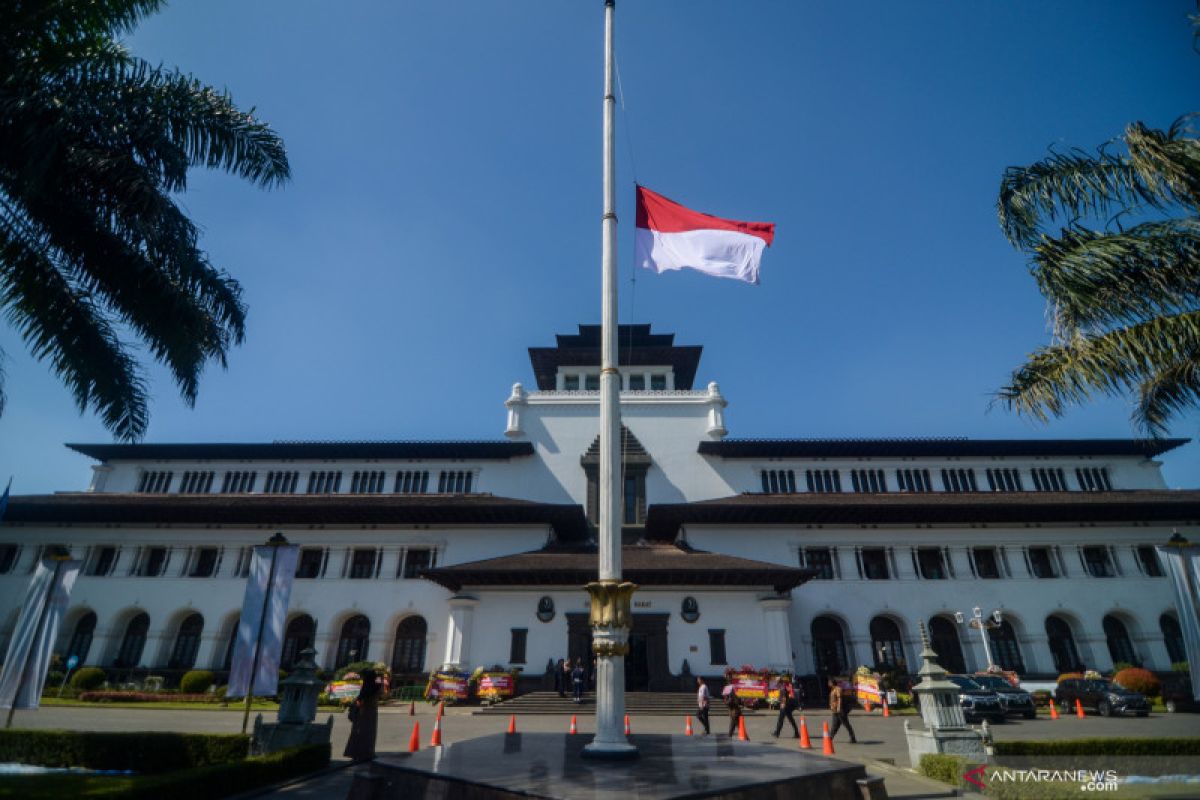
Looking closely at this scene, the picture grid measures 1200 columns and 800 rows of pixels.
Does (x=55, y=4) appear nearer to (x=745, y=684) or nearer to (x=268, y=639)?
(x=268, y=639)

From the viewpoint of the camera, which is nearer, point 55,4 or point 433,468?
point 55,4

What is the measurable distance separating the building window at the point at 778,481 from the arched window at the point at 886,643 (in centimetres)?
849

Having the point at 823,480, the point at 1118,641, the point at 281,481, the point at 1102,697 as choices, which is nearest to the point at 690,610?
the point at 823,480

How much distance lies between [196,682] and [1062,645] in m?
44.0

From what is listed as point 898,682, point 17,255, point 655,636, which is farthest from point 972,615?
point 17,255

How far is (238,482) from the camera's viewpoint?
37812 millimetres

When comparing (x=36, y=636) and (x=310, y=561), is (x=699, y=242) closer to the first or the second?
(x=36, y=636)

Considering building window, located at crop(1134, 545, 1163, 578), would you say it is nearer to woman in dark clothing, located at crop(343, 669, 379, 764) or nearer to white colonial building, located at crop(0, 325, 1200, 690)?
white colonial building, located at crop(0, 325, 1200, 690)

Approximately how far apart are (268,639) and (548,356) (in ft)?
103

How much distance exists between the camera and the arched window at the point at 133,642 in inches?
1251

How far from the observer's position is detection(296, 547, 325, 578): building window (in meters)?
32.5

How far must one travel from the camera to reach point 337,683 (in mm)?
25688

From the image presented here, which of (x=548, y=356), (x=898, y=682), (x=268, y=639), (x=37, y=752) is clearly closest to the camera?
(x=37, y=752)

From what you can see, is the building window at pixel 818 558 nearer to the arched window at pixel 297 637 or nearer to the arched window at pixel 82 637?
the arched window at pixel 297 637
